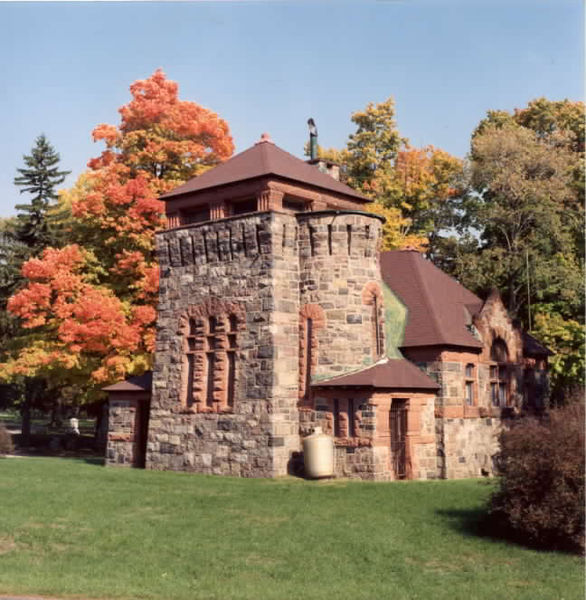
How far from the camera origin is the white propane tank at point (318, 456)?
22.6 m

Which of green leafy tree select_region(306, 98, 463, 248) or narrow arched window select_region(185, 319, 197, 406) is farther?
green leafy tree select_region(306, 98, 463, 248)

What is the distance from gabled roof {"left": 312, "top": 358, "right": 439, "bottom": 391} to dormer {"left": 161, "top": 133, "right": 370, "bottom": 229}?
5.94 meters

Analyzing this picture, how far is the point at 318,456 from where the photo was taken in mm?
22625

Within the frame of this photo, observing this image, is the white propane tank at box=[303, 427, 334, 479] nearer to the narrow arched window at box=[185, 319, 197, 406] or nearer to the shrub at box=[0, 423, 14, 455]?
the narrow arched window at box=[185, 319, 197, 406]

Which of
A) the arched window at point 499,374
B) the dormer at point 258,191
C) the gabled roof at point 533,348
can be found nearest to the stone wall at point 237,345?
the dormer at point 258,191

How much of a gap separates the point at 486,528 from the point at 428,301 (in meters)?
12.8

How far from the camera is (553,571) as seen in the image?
12.1 m

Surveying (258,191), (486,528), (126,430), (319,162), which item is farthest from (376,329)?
(486,528)

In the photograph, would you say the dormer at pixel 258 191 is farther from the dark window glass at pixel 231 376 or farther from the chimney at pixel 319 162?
the dark window glass at pixel 231 376

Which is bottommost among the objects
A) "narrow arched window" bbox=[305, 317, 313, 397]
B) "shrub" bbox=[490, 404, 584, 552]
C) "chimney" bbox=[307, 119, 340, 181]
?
"shrub" bbox=[490, 404, 584, 552]

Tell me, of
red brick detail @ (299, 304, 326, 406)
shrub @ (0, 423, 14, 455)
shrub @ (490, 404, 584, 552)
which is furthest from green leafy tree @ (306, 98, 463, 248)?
shrub @ (490, 404, 584, 552)

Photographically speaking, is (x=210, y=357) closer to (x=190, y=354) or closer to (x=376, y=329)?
(x=190, y=354)

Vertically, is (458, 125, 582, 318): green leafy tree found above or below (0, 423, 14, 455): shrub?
above

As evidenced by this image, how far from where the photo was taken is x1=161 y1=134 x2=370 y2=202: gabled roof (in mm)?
25531
